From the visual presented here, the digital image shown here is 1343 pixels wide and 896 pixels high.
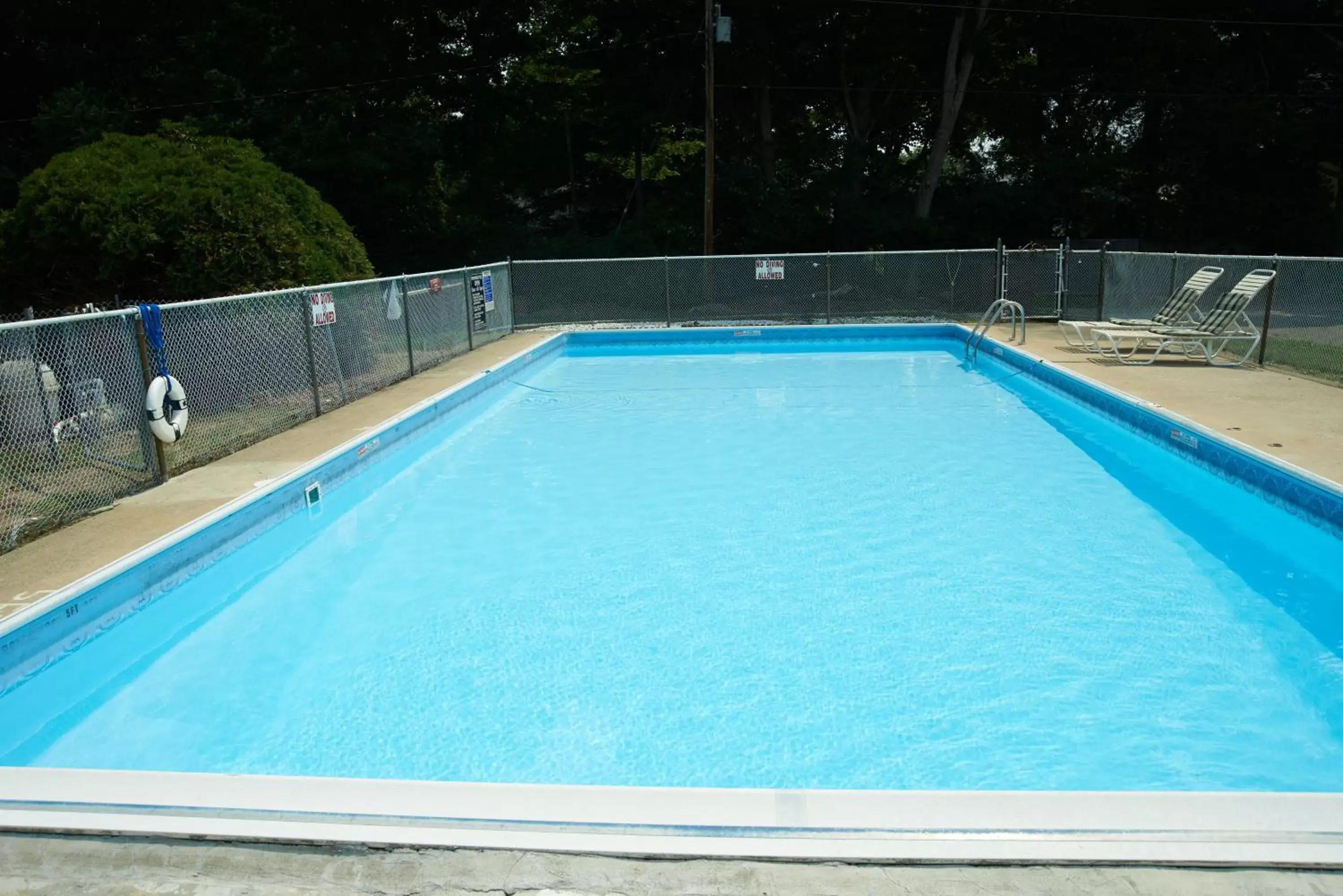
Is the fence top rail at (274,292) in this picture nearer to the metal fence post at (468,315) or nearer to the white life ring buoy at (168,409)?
the metal fence post at (468,315)

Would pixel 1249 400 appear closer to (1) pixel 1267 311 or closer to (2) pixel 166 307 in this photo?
(1) pixel 1267 311

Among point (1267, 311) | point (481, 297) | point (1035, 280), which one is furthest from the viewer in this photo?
point (1035, 280)

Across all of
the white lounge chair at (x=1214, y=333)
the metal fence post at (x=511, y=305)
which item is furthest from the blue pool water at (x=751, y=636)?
the metal fence post at (x=511, y=305)

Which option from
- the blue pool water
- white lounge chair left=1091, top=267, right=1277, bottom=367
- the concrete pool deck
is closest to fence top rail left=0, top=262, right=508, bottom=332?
the concrete pool deck

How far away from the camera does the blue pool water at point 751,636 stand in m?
4.01

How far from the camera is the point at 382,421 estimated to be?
29.7ft

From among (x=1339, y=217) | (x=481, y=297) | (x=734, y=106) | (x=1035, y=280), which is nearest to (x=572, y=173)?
(x=734, y=106)

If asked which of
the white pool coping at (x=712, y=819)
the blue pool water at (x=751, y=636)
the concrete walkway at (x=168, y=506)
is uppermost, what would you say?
the concrete walkway at (x=168, y=506)

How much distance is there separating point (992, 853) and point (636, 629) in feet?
9.61

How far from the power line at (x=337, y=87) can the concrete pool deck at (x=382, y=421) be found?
1436 centimetres

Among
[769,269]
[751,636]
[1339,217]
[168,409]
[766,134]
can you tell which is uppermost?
[766,134]

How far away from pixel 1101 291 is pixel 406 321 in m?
11.2

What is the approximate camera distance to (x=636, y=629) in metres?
5.26

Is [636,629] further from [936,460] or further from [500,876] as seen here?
[936,460]
